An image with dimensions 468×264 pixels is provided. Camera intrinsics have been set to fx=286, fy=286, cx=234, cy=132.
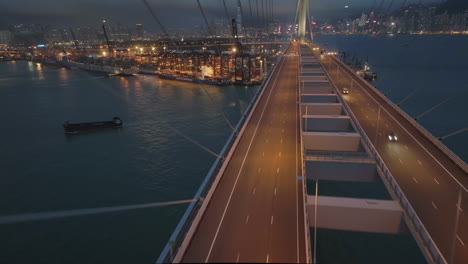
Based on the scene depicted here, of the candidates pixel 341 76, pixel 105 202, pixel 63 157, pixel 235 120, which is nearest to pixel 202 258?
pixel 105 202

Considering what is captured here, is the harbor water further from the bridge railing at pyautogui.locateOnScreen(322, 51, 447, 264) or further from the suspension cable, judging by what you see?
the bridge railing at pyautogui.locateOnScreen(322, 51, 447, 264)

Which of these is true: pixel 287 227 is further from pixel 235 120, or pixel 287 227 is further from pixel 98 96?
pixel 98 96

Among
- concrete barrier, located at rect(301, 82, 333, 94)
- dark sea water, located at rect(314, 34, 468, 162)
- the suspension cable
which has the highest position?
Result: concrete barrier, located at rect(301, 82, 333, 94)

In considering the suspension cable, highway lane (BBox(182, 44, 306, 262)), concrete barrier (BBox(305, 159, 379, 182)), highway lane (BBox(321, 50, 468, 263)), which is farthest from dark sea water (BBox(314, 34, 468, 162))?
the suspension cable

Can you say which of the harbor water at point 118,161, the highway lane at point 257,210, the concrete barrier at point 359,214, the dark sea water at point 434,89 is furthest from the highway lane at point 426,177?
the dark sea water at point 434,89

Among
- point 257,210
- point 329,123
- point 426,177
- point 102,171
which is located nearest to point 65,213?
point 102,171

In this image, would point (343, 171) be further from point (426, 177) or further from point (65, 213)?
point (65, 213)
